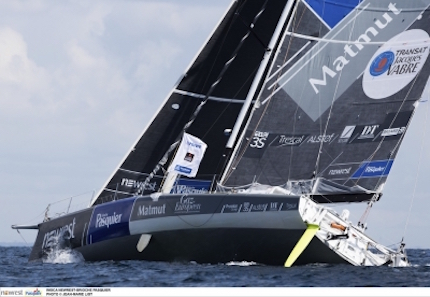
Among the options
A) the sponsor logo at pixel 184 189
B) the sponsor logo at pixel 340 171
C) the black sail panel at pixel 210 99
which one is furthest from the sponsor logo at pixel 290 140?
the black sail panel at pixel 210 99

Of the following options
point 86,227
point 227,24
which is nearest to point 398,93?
point 227,24

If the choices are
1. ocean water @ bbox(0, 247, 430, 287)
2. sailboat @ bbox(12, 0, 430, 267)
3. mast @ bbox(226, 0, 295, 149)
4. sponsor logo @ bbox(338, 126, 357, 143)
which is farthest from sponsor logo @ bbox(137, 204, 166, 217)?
sponsor logo @ bbox(338, 126, 357, 143)

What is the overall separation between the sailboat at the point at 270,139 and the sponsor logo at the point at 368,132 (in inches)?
1.0

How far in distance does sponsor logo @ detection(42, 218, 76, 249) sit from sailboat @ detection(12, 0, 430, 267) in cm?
6

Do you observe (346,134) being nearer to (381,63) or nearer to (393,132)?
(393,132)

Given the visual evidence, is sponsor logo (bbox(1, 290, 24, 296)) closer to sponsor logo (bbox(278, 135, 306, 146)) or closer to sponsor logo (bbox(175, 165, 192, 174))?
sponsor logo (bbox(175, 165, 192, 174))

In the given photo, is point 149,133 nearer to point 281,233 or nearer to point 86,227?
point 86,227

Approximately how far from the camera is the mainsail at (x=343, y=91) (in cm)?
2342

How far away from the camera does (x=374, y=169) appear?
24562 mm

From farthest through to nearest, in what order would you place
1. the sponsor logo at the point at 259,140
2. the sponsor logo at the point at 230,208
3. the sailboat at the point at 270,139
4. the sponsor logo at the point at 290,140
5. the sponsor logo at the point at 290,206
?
the sponsor logo at the point at 290,140, the sponsor logo at the point at 259,140, the sailboat at the point at 270,139, the sponsor logo at the point at 230,208, the sponsor logo at the point at 290,206

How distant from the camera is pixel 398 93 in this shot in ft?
80.7

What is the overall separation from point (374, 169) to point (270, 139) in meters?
3.20

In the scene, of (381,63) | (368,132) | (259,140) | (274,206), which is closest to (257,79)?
(259,140)

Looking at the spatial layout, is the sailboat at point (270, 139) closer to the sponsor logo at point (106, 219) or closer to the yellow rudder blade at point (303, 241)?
the sponsor logo at point (106, 219)
